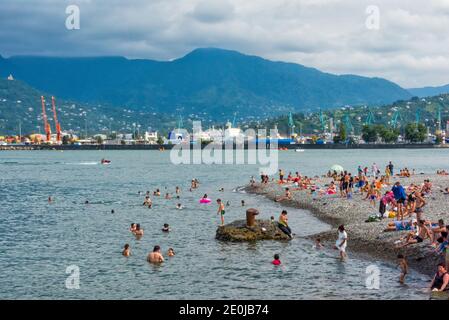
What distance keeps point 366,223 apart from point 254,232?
6.50 metres

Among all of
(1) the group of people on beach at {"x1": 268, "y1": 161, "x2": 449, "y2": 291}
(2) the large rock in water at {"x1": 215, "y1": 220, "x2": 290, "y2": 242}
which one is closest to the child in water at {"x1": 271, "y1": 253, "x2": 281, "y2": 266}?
(1) the group of people on beach at {"x1": 268, "y1": 161, "x2": 449, "y2": 291}

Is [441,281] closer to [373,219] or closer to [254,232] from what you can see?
[254,232]

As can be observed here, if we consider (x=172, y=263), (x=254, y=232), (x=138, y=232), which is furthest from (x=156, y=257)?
(x=138, y=232)

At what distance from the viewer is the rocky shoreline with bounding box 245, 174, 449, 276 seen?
25.6 m

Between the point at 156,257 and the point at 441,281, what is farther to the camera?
the point at 156,257

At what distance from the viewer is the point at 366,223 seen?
34.2 meters

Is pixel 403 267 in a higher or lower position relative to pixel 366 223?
lower

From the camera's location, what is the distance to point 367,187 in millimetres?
49562

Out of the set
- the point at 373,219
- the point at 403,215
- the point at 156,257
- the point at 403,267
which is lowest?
the point at 156,257

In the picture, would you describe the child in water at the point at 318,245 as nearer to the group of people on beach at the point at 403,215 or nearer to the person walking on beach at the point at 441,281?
the group of people on beach at the point at 403,215

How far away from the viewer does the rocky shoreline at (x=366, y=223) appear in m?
25.6
